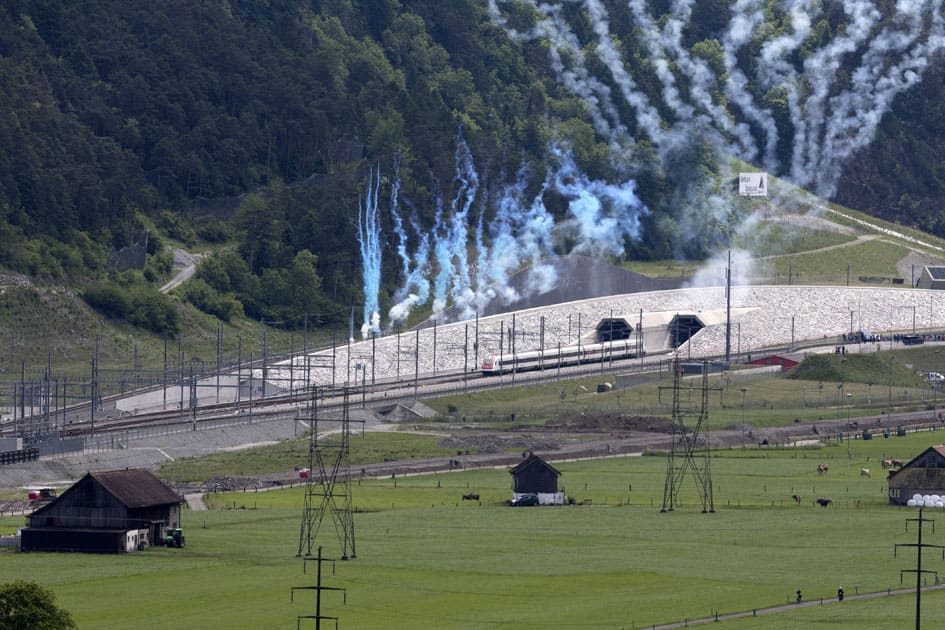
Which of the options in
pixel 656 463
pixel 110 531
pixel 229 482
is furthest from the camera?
pixel 656 463

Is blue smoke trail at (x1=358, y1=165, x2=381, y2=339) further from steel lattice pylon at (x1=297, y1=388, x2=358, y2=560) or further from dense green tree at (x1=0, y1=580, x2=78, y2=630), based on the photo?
dense green tree at (x1=0, y1=580, x2=78, y2=630)

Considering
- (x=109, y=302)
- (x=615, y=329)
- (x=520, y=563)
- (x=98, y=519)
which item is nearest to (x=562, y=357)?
(x=615, y=329)

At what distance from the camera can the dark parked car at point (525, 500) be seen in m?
108

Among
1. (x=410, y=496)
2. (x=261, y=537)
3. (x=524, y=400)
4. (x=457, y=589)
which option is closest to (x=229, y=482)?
(x=410, y=496)

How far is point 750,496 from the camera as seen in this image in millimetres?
109750

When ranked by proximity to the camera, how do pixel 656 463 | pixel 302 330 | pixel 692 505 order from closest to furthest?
1. pixel 692 505
2. pixel 656 463
3. pixel 302 330

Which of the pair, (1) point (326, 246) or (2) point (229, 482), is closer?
(2) point (229, 482)

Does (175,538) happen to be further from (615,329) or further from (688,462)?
(615,329)

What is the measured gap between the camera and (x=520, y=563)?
87.0m

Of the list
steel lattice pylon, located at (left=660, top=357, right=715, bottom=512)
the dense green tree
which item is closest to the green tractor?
steel lattice pylon, located at (left=660, top=357, right=715, bottom=512)

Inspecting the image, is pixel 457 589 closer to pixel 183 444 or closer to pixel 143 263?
pixel 183 444

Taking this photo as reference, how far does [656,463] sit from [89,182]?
244ft

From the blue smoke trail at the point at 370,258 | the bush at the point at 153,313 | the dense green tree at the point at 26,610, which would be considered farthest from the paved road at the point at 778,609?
the blue smoke trail at the point at 370,258

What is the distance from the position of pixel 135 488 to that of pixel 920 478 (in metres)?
34.5
